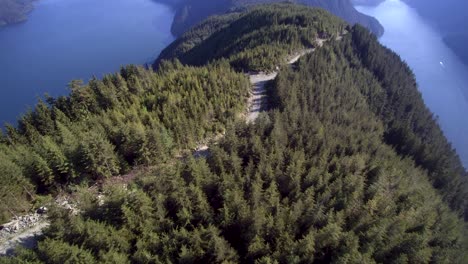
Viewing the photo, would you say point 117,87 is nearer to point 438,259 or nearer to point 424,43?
point 438,259

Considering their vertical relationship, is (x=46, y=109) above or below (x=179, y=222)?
below

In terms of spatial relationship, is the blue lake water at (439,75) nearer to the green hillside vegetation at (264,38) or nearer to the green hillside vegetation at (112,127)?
the green hillside vegetation at (264,38)

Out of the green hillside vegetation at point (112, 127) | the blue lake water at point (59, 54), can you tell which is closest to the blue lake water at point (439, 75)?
the green hillside vegetation at point (112, 127)

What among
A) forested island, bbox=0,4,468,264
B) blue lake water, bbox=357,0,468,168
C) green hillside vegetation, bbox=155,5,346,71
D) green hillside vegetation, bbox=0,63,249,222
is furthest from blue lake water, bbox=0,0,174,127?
blue lake water, bbox=357,0,468,168

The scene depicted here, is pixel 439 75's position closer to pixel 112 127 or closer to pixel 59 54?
pixel 112 127

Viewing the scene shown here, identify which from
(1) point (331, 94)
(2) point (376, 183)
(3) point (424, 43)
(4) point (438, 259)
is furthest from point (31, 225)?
(3) point (424, 43)
